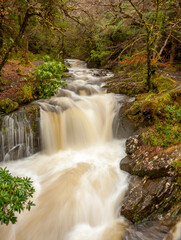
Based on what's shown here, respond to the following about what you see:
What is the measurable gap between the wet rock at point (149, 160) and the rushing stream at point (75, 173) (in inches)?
17.1

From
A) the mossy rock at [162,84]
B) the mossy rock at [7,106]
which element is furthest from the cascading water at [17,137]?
the mossy rock at [162,84]

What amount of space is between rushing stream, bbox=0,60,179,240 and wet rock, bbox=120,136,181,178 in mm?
434

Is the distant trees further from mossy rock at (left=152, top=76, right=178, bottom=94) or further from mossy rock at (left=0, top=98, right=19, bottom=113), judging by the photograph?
mossy rock at (left=0, top=98, right=19, bottom=113)

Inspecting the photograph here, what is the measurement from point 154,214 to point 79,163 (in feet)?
8.99

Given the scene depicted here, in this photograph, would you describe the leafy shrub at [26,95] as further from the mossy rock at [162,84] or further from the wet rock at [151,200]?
the mossy rock at [162,84]

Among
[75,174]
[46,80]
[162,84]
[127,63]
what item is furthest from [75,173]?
[127,63]

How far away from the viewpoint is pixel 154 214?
3186mm

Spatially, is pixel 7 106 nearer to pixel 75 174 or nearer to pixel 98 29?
pixel 75 174

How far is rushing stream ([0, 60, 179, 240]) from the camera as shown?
3.36m

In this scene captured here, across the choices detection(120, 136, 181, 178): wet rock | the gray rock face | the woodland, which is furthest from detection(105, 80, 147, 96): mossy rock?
the gray rock face

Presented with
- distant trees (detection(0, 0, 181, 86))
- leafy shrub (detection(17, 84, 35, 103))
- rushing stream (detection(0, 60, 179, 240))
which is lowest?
rushing stream (detection(0, 60, 179, 240))

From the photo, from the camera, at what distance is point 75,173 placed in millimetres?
4777

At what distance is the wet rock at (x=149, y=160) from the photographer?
3.68 meters

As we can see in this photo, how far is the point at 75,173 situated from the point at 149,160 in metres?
2.22
